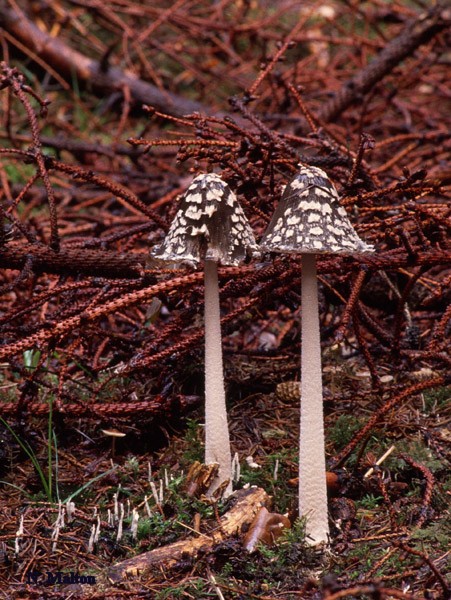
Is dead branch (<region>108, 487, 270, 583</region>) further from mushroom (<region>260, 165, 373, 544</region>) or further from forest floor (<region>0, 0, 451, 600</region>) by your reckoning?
mushroom (<region>260, 165, 373, 544</region>)

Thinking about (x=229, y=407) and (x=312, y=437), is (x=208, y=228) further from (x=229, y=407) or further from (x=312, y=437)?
(x=229, y=407)

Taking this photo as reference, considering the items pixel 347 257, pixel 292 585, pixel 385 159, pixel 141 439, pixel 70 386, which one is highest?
pixel 385 159

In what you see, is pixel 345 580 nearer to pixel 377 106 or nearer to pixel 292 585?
pixel 292 585

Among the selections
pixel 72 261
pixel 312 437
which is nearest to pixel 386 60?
pixel 72 261

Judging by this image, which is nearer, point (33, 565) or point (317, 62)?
point (33, 565)

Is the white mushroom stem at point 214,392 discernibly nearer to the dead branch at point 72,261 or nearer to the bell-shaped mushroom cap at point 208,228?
the bell-shaped mushroom cap at point 208,228

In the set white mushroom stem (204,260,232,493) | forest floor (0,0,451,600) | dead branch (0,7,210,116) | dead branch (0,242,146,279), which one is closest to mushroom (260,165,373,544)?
forest floor (0,0,451,600)

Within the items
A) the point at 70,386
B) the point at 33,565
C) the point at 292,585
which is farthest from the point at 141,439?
the point at 292,585
